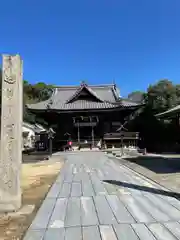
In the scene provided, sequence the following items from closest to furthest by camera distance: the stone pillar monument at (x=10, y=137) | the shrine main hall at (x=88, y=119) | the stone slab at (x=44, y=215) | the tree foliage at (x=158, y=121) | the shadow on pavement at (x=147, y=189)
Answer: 1. the stone slab at (x=44, y=215)
2. the stone pillar monument at (x=10, y=137)
3. the shadow on pavement at (x=147, y=189)
4. the shrine main hall at (x=88, y=119)
5. the tree foliage at (x=158, y=121)

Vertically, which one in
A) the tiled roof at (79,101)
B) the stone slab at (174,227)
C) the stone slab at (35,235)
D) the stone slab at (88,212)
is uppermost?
the tiled roof at (79,101)

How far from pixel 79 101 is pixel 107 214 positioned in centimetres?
2404

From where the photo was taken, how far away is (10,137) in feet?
17.5

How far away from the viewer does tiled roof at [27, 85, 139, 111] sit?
2625 centimetres

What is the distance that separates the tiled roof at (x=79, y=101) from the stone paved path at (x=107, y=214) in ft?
63.0

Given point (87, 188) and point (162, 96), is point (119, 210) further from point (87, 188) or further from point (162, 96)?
point (162, 96)

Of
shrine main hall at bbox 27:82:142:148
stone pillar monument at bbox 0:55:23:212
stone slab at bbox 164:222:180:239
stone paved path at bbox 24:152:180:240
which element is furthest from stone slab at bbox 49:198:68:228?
shrine main hall at bbox 27:82:142:148

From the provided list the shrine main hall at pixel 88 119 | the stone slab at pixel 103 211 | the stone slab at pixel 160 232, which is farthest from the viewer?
the shrine main hall at pixel 88 119

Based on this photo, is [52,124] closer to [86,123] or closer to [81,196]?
[86,123]

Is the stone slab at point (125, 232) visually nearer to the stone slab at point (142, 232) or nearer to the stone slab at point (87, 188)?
the stone slab at point (142, 232)

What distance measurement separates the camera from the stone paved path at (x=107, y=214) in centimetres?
374

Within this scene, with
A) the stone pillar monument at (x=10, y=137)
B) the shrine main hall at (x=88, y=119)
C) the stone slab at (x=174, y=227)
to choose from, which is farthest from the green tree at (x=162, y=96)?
the stone slab at (x=174, y=227)

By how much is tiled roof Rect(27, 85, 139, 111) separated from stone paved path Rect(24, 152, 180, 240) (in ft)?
63.0

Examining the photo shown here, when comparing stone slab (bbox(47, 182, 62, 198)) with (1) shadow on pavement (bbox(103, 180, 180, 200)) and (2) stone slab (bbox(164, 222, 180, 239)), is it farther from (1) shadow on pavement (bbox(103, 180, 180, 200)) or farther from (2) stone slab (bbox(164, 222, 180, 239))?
(2) stone slab (bbox(164, 222, 180, 239))
